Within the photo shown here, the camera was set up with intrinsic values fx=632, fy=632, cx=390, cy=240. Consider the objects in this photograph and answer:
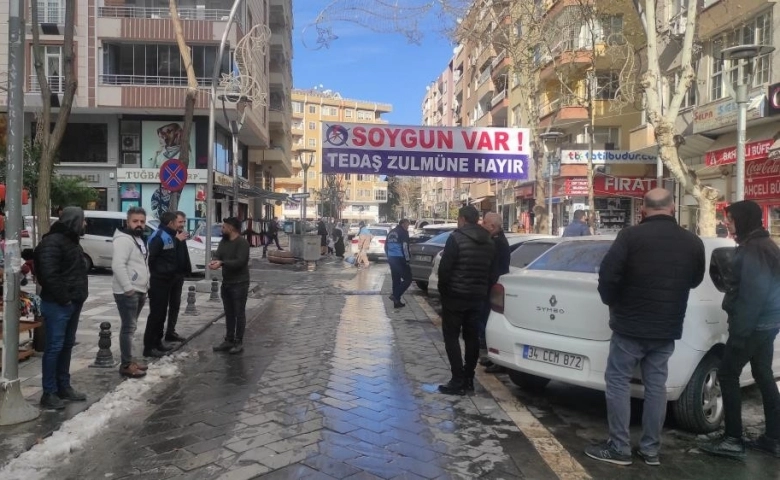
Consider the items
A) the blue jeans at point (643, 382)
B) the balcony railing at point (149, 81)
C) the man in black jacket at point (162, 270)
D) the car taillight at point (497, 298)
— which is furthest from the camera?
the balcony railing at point (149, 81)

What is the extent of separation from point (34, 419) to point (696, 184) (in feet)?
33.1

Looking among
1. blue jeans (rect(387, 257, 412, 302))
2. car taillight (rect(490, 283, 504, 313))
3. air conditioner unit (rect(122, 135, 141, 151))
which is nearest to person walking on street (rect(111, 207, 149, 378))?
car taillight (rect(490, 283, 504, 313))

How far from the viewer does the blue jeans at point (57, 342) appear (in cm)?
532

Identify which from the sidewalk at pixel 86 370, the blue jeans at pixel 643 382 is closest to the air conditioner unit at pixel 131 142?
the sidewalk at pixel 86 370

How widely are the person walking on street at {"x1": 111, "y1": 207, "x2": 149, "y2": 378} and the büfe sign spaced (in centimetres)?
711

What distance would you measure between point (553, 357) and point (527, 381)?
109 centimetres

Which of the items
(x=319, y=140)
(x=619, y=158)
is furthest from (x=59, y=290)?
(x=319, y=140)

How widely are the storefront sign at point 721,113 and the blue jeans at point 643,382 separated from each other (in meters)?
13.5

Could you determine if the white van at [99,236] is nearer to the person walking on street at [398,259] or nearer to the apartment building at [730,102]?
the person walking on street at [398,259]

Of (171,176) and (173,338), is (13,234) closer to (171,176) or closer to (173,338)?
(173,338)

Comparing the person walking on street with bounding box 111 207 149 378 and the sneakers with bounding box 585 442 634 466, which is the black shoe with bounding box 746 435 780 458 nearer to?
the sneakers with bounding box 585 442 634 466

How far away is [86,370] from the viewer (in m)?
6.83

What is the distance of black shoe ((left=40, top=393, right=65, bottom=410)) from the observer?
5.43 meters

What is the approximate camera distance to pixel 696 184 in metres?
10.7
